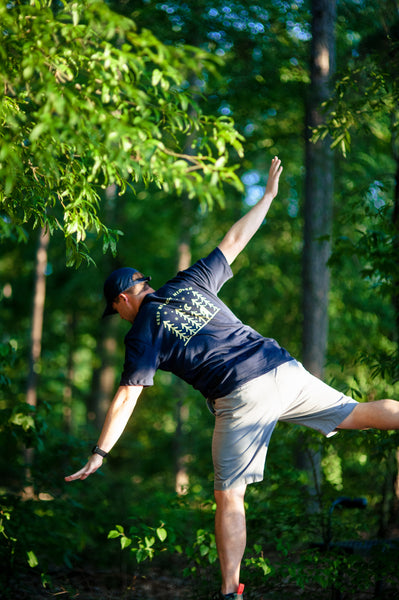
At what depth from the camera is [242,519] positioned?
296 cm

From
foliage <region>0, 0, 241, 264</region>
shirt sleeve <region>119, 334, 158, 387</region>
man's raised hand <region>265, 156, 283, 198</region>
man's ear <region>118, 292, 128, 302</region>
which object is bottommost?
shirt sleeve <region>119, 334, 158, 387</region>

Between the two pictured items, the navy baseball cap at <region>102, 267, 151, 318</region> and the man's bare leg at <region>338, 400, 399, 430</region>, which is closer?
the man's bare leg at <region>338, 400, 399, 430</region>

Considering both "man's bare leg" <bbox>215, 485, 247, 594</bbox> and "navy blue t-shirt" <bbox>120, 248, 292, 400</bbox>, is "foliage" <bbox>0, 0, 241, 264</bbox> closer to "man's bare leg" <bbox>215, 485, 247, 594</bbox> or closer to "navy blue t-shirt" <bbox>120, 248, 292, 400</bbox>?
"navy blue t-shirt" <bbox>120, 248, 292, 400</bbox>

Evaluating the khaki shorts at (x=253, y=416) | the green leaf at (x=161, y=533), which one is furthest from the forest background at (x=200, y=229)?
the khaki shorts at (x=253, y=416)

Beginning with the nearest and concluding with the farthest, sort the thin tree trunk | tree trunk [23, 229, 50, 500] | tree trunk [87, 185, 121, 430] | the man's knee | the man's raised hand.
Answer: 1. the man's knee
2. the man's raised hand
3. tree trunk [23, 229, 50, 500]
4. the thin tree trunk
5. tree trunk [87, 185, 121, 430]

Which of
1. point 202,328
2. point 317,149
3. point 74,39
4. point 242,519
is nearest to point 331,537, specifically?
point 242,519

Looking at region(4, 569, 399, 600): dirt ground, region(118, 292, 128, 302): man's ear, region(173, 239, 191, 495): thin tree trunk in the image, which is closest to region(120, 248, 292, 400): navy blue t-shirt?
region(118, 292, 128, 302): man's ear

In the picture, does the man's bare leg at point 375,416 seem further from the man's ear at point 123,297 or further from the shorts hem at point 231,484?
the man's ear at point 123,297

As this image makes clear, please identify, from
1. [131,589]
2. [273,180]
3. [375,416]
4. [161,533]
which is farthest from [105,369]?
[375,416]

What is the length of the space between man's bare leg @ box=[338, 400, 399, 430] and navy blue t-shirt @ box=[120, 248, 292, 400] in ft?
1.63

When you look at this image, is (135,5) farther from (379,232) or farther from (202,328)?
(202,328)

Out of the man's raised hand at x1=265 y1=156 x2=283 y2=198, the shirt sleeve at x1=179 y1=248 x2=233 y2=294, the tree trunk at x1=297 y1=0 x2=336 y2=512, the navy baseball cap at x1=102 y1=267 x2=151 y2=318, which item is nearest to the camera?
the navy baseball cap at x1=102 y1=267 x2=151 y2=318

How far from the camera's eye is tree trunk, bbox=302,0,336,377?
618 cm

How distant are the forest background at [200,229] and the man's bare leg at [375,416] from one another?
756mm
